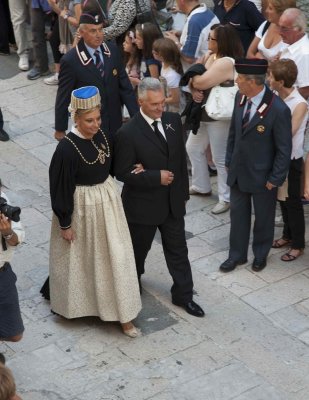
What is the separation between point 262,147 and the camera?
24.3 ft

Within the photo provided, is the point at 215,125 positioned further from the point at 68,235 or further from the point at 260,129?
the point at 68,235

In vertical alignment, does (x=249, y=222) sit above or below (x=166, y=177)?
below

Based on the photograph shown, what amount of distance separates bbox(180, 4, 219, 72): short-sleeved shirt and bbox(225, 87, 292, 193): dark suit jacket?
1.84 meters

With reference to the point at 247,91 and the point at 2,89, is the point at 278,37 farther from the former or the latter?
the point at 2,89

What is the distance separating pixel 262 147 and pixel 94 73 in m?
1.66

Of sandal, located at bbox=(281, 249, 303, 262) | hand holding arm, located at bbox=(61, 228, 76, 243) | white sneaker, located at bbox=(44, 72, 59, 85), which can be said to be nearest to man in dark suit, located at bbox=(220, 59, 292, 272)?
sandal, located at bbox=(281, 249, 303, 262)

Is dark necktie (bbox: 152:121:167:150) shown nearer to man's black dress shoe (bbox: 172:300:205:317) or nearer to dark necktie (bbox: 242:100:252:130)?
dark necktie (bbox: 242:100:252:130)

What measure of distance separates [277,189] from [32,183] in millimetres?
2779

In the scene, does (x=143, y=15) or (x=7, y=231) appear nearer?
(x=7, y=231)

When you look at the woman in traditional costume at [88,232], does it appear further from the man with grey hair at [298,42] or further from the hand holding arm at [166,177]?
the man with grey hair at [298,42]

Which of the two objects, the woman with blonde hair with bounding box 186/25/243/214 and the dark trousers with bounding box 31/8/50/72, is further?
the dark trousers with bounding box 31/8/50/72

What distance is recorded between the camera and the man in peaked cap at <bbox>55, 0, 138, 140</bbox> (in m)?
7.99

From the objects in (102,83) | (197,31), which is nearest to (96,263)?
(102,83)

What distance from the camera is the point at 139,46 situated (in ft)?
30.8
